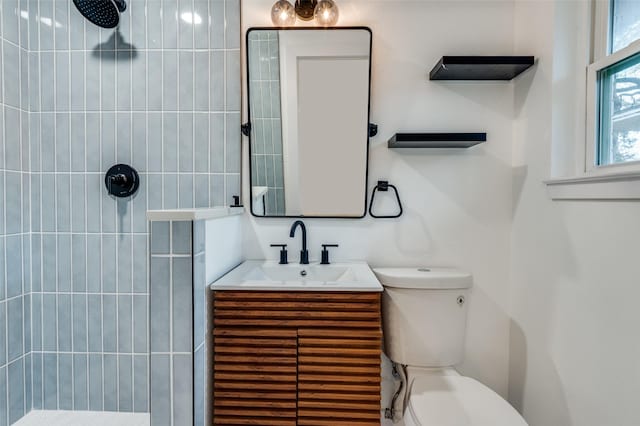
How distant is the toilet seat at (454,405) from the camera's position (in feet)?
3.78

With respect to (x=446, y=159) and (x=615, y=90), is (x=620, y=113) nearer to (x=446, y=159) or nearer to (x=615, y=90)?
(x=615, y=90)

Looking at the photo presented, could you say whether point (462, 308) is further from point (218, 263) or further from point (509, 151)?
point (218, 263)

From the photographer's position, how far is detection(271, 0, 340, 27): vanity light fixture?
1604 millimetres

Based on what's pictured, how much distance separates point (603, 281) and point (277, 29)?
167 centimetres

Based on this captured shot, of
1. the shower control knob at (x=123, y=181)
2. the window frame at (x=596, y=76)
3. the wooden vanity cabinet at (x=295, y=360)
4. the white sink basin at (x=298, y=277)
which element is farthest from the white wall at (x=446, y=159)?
the shower control knob at (x=123, y=181)

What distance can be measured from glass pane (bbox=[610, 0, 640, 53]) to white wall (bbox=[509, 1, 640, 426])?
126 mm

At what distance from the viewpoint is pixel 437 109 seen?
5.60 feet

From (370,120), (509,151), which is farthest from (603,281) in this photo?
(370,120)

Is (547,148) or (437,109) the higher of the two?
(437,109)

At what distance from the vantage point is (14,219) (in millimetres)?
1596

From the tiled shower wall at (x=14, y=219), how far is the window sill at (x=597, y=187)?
2.31 meters

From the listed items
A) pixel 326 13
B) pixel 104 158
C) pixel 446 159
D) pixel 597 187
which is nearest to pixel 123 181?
pixel 104 158

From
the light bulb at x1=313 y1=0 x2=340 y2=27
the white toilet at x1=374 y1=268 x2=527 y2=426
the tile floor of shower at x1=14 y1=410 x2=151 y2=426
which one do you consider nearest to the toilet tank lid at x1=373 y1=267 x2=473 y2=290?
the white toilet at x1=374 y1=268 x2=527 y2=426

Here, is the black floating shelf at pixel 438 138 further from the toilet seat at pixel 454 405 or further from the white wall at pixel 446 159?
the toilet seat at pixel 454 405
